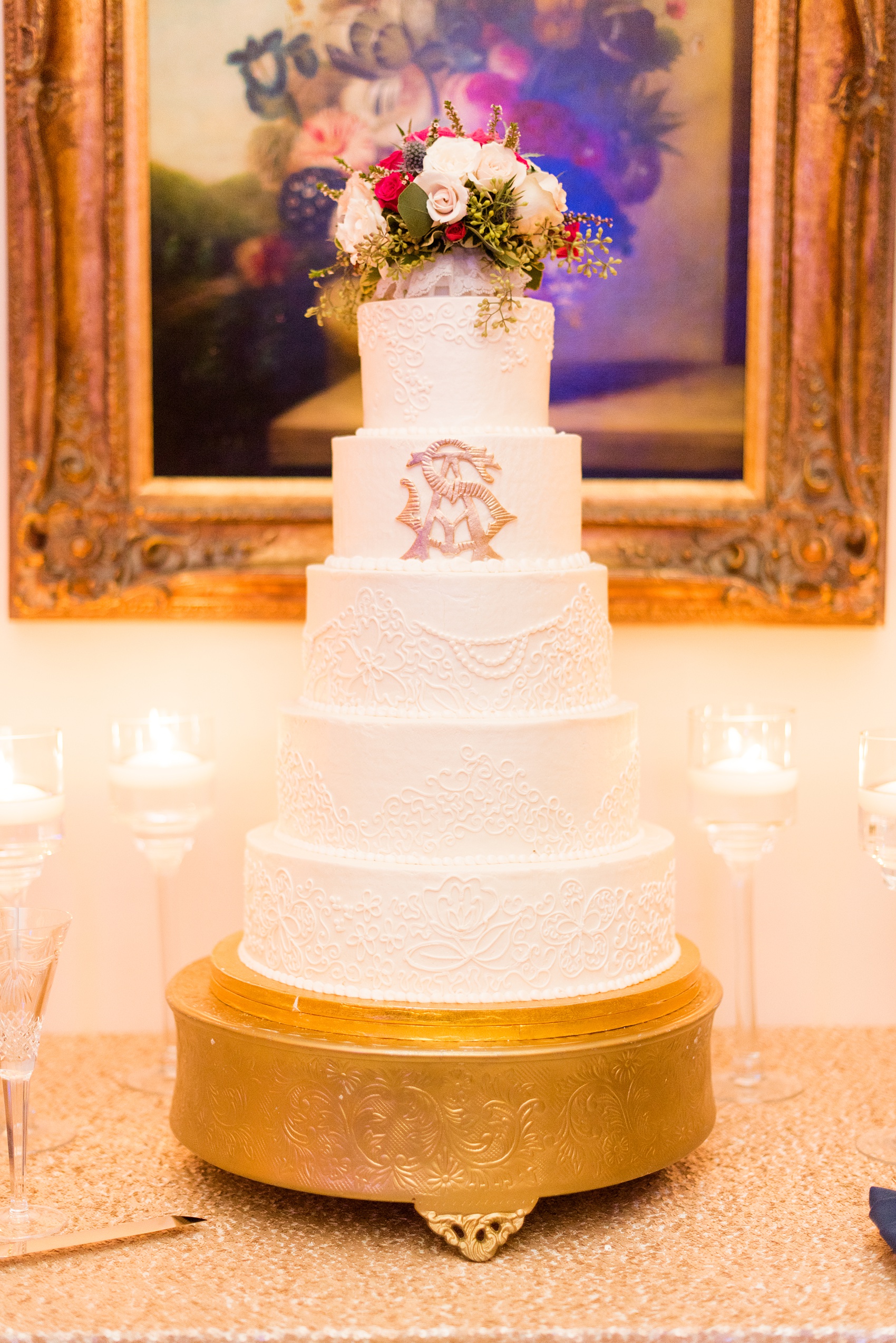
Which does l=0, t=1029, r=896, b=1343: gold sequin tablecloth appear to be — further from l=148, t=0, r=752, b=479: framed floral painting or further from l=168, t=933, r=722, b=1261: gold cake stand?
l=148, t=0, r=752, b=479: framed floral painting

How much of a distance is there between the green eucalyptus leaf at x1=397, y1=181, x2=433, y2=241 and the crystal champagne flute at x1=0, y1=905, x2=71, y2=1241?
1.61 metres

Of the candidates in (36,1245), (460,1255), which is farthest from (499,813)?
(36,1245)

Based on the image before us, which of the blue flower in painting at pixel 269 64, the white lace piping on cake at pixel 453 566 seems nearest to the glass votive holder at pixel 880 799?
the white lace piping on cake at pixel 453 566

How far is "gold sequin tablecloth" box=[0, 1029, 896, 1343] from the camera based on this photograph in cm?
242

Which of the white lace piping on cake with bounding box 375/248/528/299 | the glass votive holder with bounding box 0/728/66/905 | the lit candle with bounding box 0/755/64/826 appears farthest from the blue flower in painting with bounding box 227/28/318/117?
the lit candle with bounding box 0/755/64/826

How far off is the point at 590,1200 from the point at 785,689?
1638mm

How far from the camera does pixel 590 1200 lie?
3002 mm

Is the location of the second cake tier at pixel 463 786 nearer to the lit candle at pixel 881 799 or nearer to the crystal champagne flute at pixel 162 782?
the lit candle at pixel 881 799

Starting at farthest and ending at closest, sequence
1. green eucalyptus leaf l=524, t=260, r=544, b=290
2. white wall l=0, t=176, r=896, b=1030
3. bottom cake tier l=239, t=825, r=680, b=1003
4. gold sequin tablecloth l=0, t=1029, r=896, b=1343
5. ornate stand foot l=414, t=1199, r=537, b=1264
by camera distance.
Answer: white wall l=0, t=176, r=896, b=1030 → green eucalyptus leaf l=524, t=260, r=544, b=290 → bottom cake tier l=239, t=825, r=680, b=1003 → ornate stand foot l=414, t=1199, r=537, b=1264 → gold sequin tablecloth l=0, t=1029, r=896, b=1343

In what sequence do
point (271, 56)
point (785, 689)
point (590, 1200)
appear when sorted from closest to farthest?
point (590, 1200) → point (271, 56) → point (785, 689)

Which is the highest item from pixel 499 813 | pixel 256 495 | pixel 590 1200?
pixel 256 495

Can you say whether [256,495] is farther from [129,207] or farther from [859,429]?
[859,429]

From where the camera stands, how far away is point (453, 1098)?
266cm

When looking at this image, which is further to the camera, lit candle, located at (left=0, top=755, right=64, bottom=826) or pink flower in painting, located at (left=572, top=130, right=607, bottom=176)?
pink flower in painting, located at (left=572, top=130, right=607, bottom=176)
